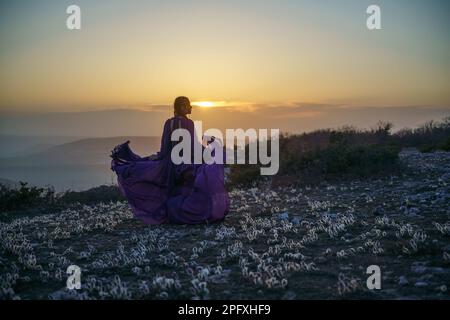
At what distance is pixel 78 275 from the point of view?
295 inches

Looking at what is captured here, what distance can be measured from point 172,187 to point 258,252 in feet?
14.3

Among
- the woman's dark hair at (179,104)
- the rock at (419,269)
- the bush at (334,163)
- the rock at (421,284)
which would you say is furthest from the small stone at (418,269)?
the bush at (334,163)

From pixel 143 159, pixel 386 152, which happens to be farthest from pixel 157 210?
pixel 386 152

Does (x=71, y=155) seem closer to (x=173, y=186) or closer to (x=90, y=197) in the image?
(x=90, y=197)

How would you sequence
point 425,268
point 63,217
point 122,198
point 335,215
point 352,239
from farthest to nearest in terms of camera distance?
point 122,198 < point 63,217 < point 335,215 < point 352,239 < point 425,268

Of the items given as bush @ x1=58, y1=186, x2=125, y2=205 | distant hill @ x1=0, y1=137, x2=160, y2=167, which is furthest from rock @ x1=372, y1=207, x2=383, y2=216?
distant hill @ x1=0, y1=137, x2=160, y2=167

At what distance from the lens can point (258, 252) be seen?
28.4ft

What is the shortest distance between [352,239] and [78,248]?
5.24m

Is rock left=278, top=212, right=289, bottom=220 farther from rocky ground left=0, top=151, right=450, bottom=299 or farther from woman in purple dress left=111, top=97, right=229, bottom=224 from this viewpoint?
woman in purple dress left=111, top=97, right=229, bottom=224

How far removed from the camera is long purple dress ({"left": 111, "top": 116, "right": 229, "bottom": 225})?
468 inches

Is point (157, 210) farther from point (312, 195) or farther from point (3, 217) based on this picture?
point (3, 217)

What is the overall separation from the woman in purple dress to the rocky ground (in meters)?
0.45

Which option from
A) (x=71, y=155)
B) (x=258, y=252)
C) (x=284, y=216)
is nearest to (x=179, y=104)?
(x=284, y=216)

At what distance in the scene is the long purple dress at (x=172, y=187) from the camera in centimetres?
1188
